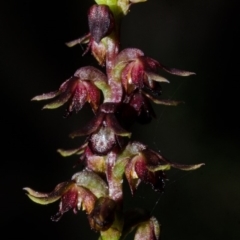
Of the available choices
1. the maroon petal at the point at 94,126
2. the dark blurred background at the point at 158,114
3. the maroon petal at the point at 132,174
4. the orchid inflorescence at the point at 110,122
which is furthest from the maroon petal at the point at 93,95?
the dark blurred background at the point at 158,114

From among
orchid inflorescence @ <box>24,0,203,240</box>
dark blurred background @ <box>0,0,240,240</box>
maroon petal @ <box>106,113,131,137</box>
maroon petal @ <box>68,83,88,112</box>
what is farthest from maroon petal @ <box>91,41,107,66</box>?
dark blurred background @ <box>0,0,240,240</box>

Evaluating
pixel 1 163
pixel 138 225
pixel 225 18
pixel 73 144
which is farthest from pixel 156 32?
pixel 138 225

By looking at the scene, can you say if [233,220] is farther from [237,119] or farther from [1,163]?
[1,163]

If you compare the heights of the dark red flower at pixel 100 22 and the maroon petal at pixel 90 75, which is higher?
the dark red flower at pixel 100 22

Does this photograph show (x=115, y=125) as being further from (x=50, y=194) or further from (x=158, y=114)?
(x=158, y=114)

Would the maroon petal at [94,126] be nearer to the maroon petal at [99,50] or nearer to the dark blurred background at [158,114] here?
the maroon petal at [99,50]
